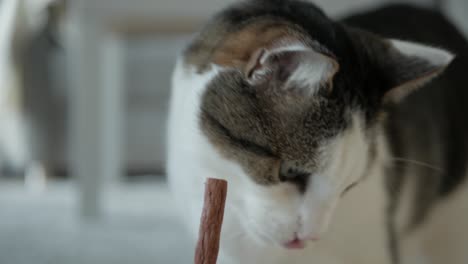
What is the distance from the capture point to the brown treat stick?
0.60m

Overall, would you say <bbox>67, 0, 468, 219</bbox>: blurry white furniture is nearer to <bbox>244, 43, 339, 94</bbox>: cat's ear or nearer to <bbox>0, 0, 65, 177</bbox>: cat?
<bbox>0, 0, 65, 177</bbox>: cat

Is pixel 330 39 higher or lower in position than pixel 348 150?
higher

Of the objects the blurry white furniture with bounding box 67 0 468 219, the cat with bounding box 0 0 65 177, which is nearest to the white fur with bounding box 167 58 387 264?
the blurry white furniture with bounding box 67 0 468 219

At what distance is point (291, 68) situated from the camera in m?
0.76

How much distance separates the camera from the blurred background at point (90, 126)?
1526 mm

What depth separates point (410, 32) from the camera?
125 cm

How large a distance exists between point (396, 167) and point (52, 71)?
185 cm

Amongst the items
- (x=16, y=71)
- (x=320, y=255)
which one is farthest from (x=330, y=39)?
(x=16, y=71)

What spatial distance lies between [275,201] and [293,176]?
0.04 meters

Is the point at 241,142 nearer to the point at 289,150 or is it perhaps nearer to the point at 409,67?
the point at 289,150

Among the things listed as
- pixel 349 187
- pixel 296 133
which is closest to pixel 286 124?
pixel 296 133

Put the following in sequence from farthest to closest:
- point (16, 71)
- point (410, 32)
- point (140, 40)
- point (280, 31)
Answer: point (140, 40) → point (16, 71) → point (410, 32) → point (280, 31)

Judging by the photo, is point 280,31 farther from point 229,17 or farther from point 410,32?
point 410,32

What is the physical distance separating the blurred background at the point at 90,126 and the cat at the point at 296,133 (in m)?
0.52
